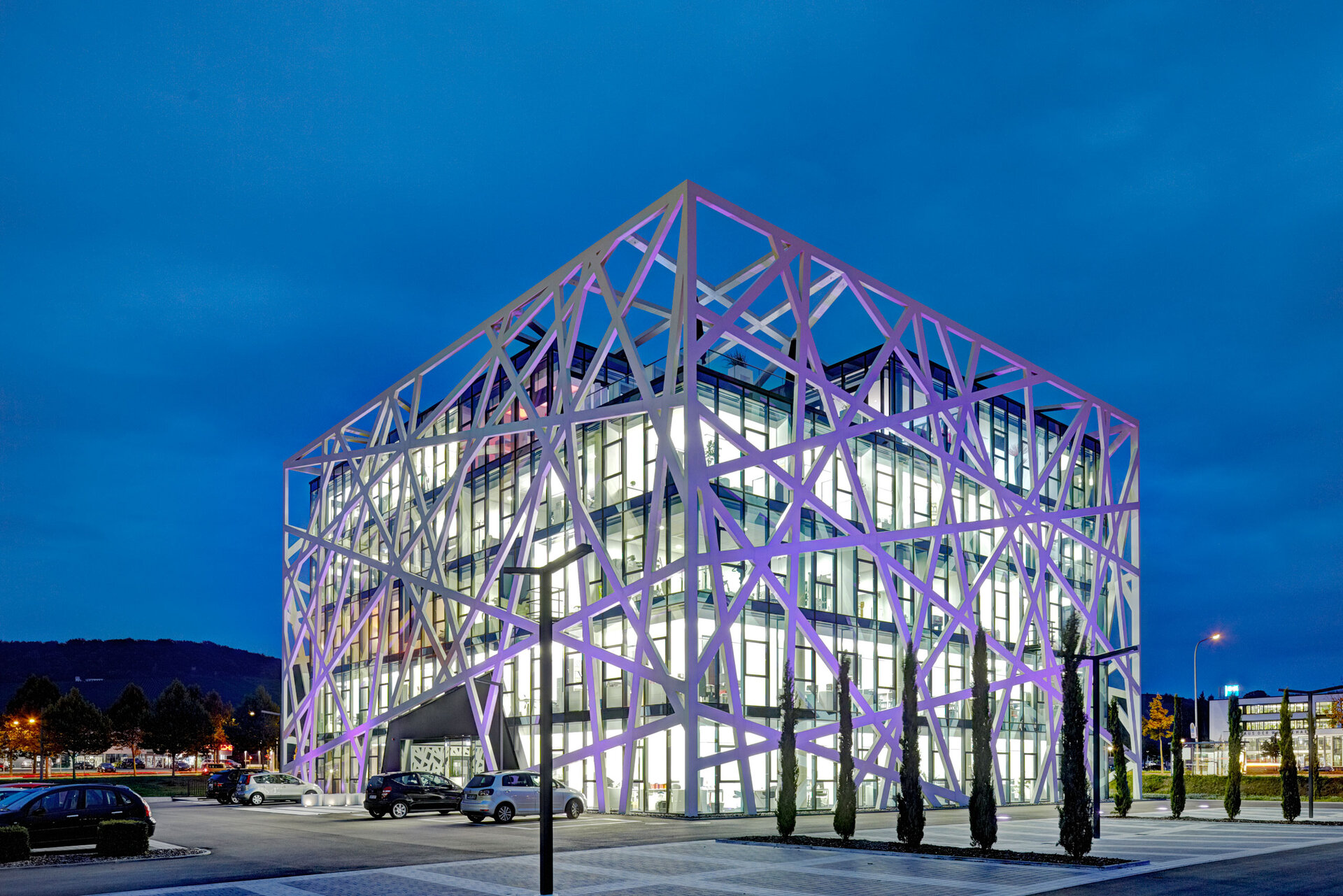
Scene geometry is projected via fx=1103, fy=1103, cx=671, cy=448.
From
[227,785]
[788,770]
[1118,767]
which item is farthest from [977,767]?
[227,785]

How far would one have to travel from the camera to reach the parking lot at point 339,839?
18.8 meters

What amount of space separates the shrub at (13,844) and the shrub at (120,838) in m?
1.33

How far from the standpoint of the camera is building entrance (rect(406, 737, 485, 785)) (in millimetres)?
42375

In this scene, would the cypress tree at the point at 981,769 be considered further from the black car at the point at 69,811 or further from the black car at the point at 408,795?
the black car at the point at 408,795

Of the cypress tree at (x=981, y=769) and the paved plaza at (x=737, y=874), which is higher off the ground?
the cypress tree at (x=981, y=769)

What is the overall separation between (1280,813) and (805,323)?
2442 centimetres

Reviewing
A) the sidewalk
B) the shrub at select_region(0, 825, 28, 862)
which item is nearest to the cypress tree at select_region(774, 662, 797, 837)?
the sidewalk

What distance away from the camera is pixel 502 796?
100 ft

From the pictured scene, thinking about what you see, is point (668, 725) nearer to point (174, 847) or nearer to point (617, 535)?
point (617, 535)

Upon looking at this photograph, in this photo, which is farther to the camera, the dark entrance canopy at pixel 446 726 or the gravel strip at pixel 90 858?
the dark entrance canopy at pixel 446 726

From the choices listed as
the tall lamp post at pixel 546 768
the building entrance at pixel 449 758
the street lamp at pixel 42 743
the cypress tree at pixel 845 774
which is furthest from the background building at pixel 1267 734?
the street lamp at pixel 42 743

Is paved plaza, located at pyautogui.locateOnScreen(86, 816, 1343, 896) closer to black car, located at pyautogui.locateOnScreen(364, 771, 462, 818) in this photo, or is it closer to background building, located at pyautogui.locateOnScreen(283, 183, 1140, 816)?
background building, located at pyautogui.locateOnScreen(283, 183, 1140, 816)

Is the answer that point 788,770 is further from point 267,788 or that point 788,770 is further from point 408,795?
point 267,788

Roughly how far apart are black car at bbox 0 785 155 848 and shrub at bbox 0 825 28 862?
111 centimetres
